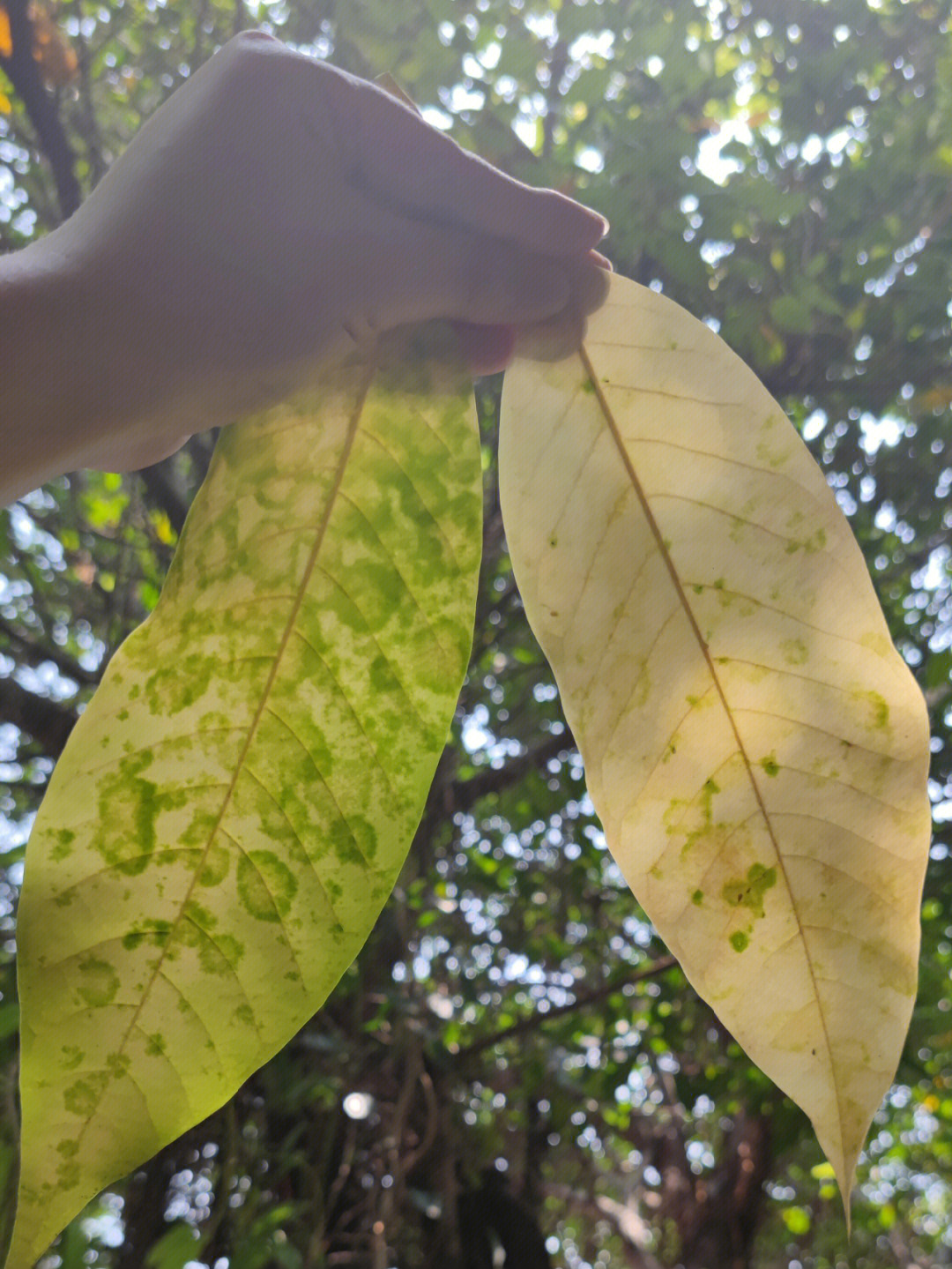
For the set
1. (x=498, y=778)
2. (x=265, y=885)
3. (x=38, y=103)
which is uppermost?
(x=38, y=103)

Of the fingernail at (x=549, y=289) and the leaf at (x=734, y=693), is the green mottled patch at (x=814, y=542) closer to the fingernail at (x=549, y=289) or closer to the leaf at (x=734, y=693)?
the leaf at (x=734, y=693)

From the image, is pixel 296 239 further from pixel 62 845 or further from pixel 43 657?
pixel 43 657

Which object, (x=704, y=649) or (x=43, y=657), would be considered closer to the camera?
(x=704, y=649)

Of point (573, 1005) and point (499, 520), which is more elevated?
point (499, 520)

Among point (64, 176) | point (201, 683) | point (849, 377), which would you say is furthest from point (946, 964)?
point (64, 176)

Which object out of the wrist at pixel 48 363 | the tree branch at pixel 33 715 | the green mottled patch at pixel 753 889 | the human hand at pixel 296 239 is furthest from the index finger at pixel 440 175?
the tree branch at pixel 33 715

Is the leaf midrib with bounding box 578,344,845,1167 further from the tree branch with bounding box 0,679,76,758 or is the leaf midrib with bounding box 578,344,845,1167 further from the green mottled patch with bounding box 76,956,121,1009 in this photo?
the tree branch with bounding box 0,679,76,758

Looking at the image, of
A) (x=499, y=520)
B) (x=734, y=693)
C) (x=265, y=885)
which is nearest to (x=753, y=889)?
(x=734, y=693)

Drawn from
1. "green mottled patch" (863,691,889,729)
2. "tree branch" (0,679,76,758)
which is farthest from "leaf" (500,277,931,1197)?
"tree branch" (0,679,76,758)

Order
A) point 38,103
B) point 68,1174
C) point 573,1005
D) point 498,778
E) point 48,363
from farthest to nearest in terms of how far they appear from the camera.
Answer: point 498,778
point 573,1005
point 38,103
point 48,363
point 68,1174
